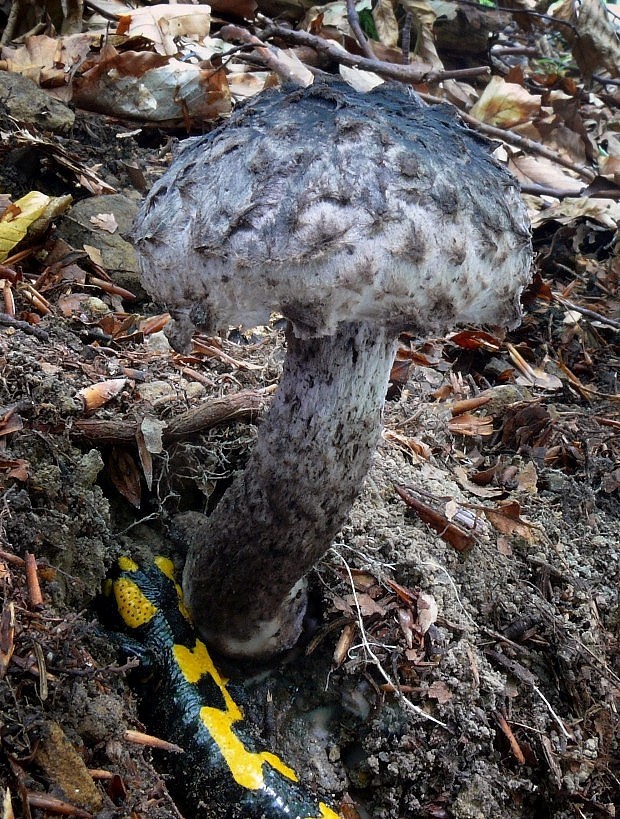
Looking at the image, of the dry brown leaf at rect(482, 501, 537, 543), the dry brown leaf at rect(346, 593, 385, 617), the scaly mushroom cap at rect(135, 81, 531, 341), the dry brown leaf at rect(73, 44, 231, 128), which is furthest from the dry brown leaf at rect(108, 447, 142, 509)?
the dry brown leaf at rect(73, 44, 231, 128)

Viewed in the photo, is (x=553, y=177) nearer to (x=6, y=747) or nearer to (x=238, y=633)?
(x=238, y=633)

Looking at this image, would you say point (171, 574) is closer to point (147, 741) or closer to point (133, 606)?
point (133, 606)

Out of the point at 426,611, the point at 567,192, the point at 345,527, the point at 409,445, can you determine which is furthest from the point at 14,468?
the point at 567,192

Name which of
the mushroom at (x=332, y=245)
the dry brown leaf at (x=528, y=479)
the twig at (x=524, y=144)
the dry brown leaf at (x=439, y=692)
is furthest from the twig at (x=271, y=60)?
the dry brown leaf at (x=439, y=692)

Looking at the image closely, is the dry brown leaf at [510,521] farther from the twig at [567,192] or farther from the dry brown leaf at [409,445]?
the twig at [567,192]

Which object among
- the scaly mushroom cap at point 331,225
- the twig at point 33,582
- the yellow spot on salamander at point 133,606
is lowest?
the yellow spot on salamander at point 133,606

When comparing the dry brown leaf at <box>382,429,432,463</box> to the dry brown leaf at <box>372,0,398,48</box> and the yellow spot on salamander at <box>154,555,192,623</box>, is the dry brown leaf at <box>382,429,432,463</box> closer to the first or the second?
the yellow spot on salamander at <box>154,555,192,623</box>

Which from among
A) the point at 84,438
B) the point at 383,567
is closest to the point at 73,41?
the point at 84,438
